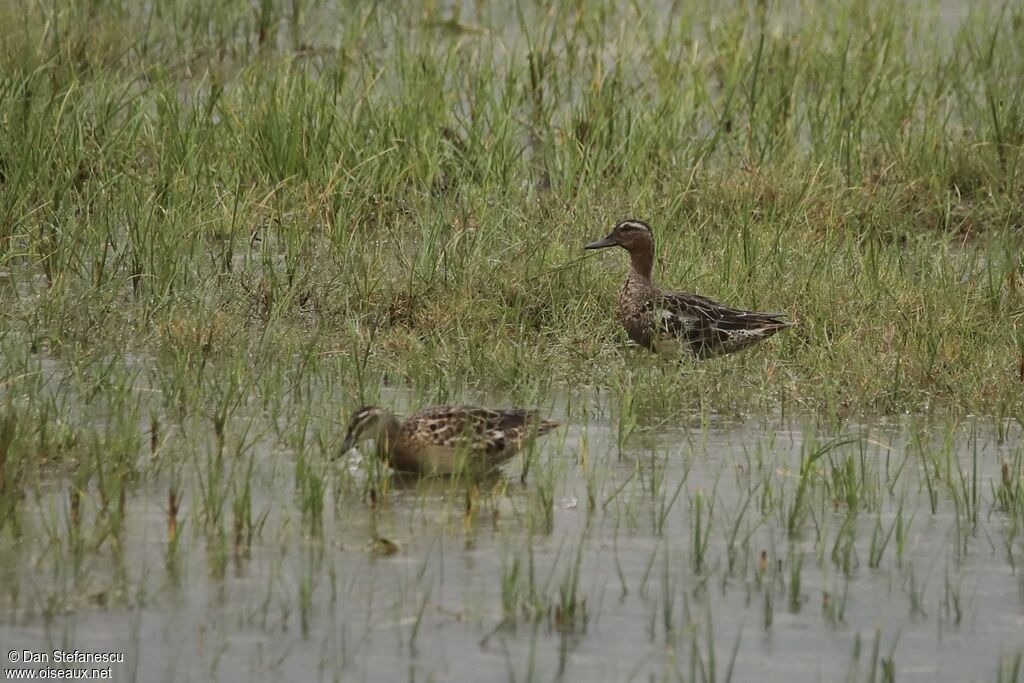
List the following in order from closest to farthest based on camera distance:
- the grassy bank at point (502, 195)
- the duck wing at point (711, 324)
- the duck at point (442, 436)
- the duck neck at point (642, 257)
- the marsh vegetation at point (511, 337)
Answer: the marsh vegetation at point (511, 337)
the duck at point (442, 436)
the grassy bank at point (502, 195)
the duck wing at point (711, 324)
the duck neck at point (642, 257)

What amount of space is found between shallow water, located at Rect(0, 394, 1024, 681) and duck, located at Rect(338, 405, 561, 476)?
0.35 ft

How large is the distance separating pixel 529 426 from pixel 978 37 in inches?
300

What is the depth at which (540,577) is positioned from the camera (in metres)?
6.00

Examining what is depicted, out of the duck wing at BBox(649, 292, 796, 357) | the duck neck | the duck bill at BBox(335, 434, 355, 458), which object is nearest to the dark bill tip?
the duck neck

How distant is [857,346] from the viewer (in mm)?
8547

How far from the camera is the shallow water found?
538 centimetres

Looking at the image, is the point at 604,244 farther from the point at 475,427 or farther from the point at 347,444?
the point at 347,444

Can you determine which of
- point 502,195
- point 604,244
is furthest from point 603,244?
point 502,195

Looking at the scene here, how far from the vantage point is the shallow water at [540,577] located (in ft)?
17.7

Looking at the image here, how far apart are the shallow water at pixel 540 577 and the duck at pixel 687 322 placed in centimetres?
139

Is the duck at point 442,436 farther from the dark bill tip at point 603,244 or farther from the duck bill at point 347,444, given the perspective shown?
the dark bill tip at point 603,244

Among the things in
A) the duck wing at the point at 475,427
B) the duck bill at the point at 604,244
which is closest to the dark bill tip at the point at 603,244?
the duck bill at the point at 604,244

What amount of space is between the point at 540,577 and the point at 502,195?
4742 millimetres

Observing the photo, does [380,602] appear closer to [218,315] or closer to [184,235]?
[218,315]
